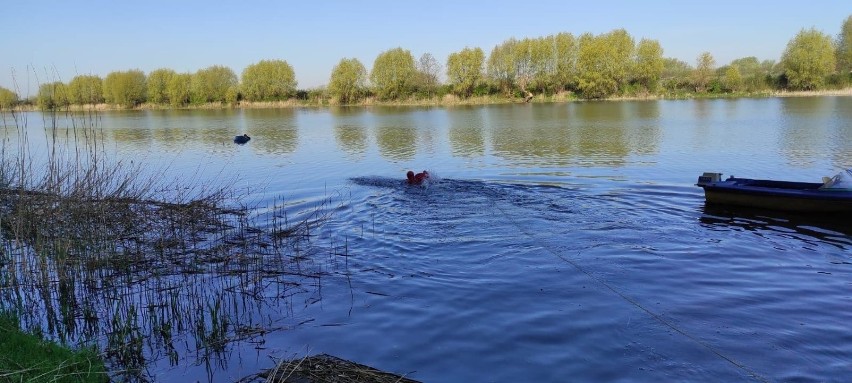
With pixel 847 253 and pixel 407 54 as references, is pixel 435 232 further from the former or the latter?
pixel 407 54

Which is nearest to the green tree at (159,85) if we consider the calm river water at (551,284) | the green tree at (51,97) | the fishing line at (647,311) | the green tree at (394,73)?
the green tree at (394,73)

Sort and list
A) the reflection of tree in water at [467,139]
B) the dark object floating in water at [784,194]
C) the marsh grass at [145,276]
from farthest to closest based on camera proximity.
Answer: the reflection of tree in water at [467,139] → the dark object floating in water at [784,194] → the marsh grass at [145,276]

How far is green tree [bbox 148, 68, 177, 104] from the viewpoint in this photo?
119 metres

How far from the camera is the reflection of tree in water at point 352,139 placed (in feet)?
109

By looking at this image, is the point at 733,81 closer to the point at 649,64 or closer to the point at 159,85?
the point at 649,64

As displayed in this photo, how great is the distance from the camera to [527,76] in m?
106

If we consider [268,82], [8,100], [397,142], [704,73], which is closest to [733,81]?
[704,73]

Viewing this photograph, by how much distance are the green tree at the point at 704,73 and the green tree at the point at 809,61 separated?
11.3m

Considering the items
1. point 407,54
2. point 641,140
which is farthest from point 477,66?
point 641,140

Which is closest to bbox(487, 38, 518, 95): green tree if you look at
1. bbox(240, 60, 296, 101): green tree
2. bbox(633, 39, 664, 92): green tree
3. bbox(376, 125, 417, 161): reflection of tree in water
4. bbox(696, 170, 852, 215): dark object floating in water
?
bbox(633, 39, 664, 92): green tree

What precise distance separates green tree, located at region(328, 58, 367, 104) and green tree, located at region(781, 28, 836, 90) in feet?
248

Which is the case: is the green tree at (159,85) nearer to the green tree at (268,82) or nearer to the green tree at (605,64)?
the green tree at (268,82)

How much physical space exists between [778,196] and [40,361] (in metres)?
15.7

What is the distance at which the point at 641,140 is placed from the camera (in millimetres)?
32781
